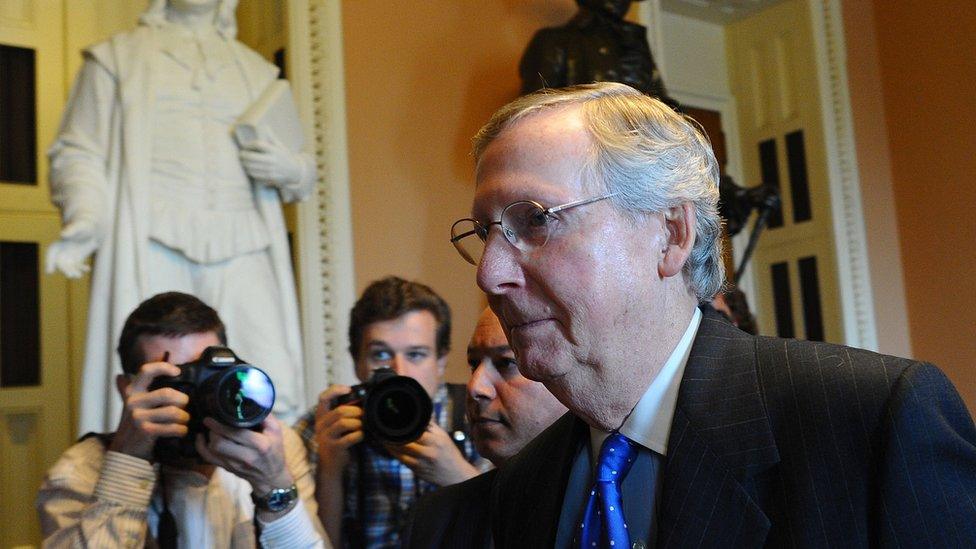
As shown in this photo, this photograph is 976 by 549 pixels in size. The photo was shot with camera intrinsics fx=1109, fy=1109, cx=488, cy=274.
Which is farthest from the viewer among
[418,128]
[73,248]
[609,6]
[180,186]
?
[609,6]

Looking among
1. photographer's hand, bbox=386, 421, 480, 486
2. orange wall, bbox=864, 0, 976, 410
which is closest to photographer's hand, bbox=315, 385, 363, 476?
photographer's hand, bbox=386, 421, 480, 486

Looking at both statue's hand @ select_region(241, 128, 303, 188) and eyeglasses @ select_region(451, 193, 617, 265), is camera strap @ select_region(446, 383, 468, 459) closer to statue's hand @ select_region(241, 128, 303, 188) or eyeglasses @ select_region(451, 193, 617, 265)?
eyeglasses @ select_region(451, 193, 617, 265)

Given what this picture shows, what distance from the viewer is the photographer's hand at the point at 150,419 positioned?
2092 millimetres

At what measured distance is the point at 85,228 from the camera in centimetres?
321

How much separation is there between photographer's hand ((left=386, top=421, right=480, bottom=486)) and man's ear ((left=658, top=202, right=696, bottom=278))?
96cm

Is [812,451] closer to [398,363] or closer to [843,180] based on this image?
[398,363]

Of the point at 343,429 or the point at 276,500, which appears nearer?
the point at 276,500

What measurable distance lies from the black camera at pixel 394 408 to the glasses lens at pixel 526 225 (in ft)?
3.04

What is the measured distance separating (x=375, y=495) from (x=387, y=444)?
0.16 meters

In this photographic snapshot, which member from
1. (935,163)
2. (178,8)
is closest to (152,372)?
(178,8)

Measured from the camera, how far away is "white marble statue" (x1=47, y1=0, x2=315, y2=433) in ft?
11.3

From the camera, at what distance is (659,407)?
1296 millimetres

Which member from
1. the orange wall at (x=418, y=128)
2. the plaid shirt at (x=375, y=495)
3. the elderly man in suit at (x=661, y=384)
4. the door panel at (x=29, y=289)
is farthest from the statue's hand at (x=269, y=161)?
the elderly man in suit at (x=661, y=384)

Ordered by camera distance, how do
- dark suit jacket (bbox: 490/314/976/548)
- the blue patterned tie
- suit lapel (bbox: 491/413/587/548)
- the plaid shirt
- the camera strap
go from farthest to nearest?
the camera strap < the plaid shirt < suit lapel (bbox: 491/413/587/548) < the blue patterned tie < dark suit jacket (bbox: 490/314/976/548)
